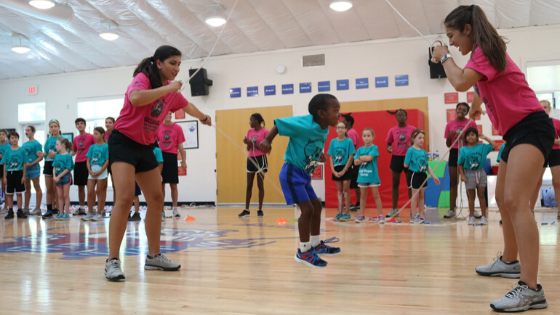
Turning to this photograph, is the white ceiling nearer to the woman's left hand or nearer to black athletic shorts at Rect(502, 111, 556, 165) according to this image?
the woman's left hand

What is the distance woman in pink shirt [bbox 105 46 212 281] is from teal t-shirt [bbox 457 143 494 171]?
394 cm

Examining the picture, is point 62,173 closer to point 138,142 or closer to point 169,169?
point 169,169

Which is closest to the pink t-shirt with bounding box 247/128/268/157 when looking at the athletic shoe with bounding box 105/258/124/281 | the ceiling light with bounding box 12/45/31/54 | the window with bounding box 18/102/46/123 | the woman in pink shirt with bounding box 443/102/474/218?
the woman in pink shirt with bounding box 443/102/474/218

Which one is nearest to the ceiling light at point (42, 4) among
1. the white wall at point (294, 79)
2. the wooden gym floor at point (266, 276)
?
the white wall at point (294, 79)

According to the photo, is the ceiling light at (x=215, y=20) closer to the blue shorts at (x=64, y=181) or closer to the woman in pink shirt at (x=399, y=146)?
the blue shorts at (x=64, y=181)

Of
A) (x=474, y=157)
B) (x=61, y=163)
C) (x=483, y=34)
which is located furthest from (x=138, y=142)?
(x=61, y=163)

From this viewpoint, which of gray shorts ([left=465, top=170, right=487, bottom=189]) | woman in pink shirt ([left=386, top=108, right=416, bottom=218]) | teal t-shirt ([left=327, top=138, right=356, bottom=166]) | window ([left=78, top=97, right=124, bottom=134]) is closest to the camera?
gray shorts ([left=465, top=170, right=487, bottom=189])

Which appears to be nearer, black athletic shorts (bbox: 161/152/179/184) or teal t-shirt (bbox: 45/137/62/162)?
black athletic shorts (bbox: 161/152/179/184)

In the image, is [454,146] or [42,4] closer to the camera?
[454,146]

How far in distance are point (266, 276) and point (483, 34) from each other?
1.68 metres

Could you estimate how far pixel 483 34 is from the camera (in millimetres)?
2039

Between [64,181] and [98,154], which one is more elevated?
[98,154]

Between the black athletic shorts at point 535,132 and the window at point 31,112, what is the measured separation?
1193 centimetres

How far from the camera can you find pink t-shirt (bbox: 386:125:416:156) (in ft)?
20.4
